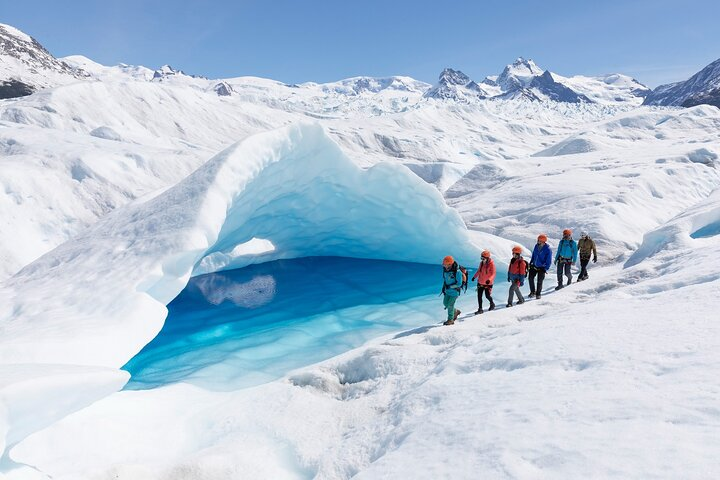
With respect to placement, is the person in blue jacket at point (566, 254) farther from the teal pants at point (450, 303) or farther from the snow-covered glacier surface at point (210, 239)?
the teal pants at point (450, 303)

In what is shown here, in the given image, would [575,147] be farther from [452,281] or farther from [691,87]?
[691,87]

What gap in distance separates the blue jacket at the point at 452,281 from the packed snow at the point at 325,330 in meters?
0.60

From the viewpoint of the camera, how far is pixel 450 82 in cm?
17738

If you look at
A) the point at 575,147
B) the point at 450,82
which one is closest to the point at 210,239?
the point at 575,147

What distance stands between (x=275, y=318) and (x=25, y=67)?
3646 inches

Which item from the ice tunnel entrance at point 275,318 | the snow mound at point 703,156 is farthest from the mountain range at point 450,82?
the snow mound at point 703,156

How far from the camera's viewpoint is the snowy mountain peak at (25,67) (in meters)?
68.3

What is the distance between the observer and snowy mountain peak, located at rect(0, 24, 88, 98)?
6831cm

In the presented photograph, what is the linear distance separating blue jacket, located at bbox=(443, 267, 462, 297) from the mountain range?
71.2 meters

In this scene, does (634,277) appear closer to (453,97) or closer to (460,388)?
(460,388)

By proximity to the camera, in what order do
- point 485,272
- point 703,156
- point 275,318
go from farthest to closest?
point 703,156, point 275,318, point 485,272

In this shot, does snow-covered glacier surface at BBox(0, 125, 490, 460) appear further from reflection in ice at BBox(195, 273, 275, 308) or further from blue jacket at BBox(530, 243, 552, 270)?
blue jacket at BBox(530, 243, 552, 270)

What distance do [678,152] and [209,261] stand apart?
2326 centimetres

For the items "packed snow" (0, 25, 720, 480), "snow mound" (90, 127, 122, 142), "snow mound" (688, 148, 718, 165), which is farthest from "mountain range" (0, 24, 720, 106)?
"snow mound" (688, 148, 718, 165)
